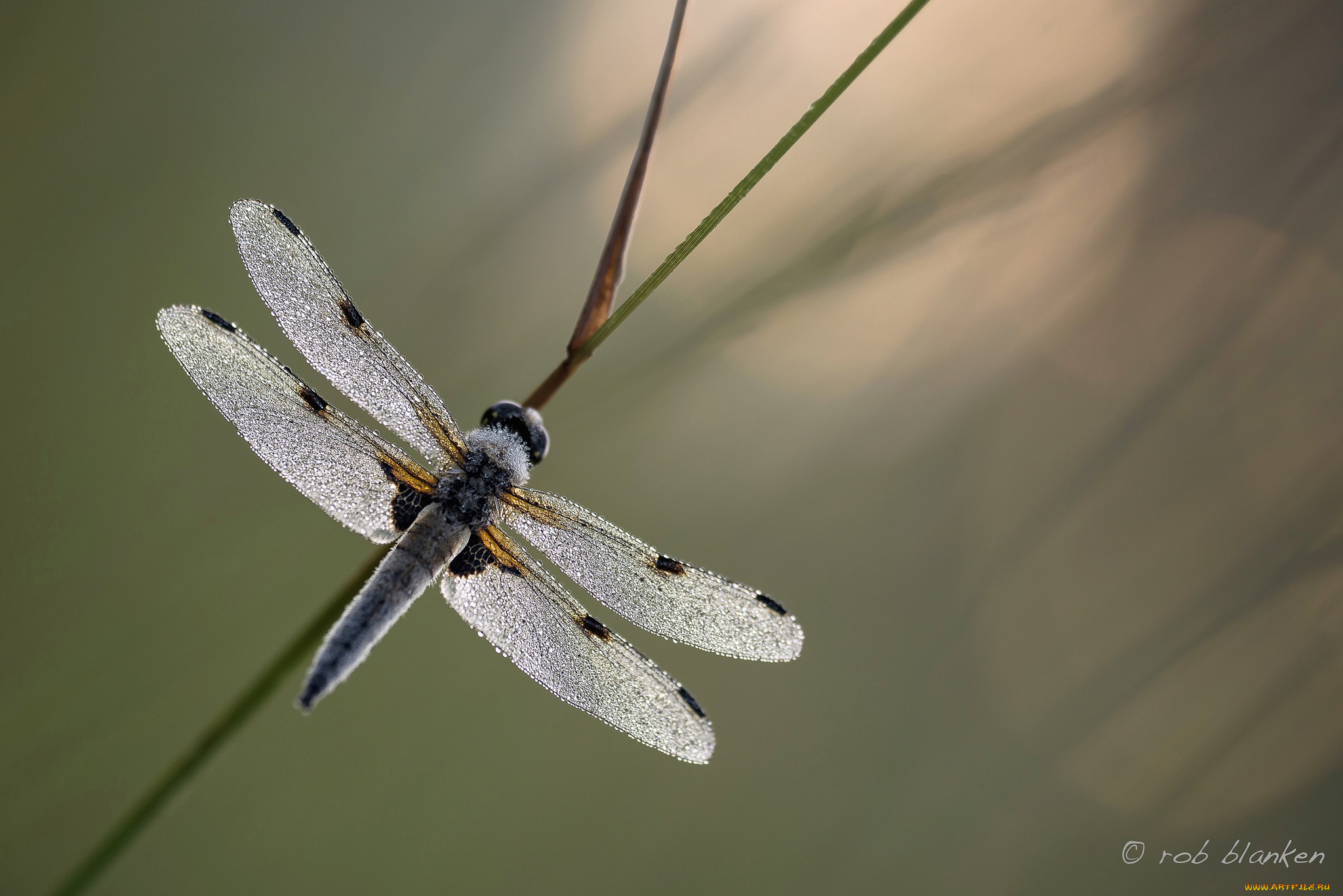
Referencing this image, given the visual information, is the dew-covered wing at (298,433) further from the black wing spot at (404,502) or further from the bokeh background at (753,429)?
the bokeh background at (753,429)

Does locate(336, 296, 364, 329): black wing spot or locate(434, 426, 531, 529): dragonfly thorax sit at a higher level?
locate(336, 296, 364, 329): black wing spot

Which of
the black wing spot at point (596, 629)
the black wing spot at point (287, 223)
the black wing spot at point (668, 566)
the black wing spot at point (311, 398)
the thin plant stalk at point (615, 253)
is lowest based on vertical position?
the black wing spot at point (311, 398)

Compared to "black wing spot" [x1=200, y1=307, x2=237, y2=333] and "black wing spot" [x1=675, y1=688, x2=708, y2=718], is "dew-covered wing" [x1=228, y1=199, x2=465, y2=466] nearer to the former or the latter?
"black wing spot" [x1=200, y1=307, x2=237, y2=333]

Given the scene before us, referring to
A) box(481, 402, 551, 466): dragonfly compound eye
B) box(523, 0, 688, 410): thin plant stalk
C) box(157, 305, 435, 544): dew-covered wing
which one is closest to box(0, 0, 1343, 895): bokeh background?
box(481, 402, 551, 466): dragonfly compound eye

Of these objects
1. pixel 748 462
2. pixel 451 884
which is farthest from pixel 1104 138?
pixel 451 884

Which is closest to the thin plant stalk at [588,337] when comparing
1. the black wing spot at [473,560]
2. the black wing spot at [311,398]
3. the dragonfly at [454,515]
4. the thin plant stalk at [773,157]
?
the thin plant stalk at [773,157]

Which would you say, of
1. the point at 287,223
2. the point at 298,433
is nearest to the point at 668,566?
the point at 298,433
